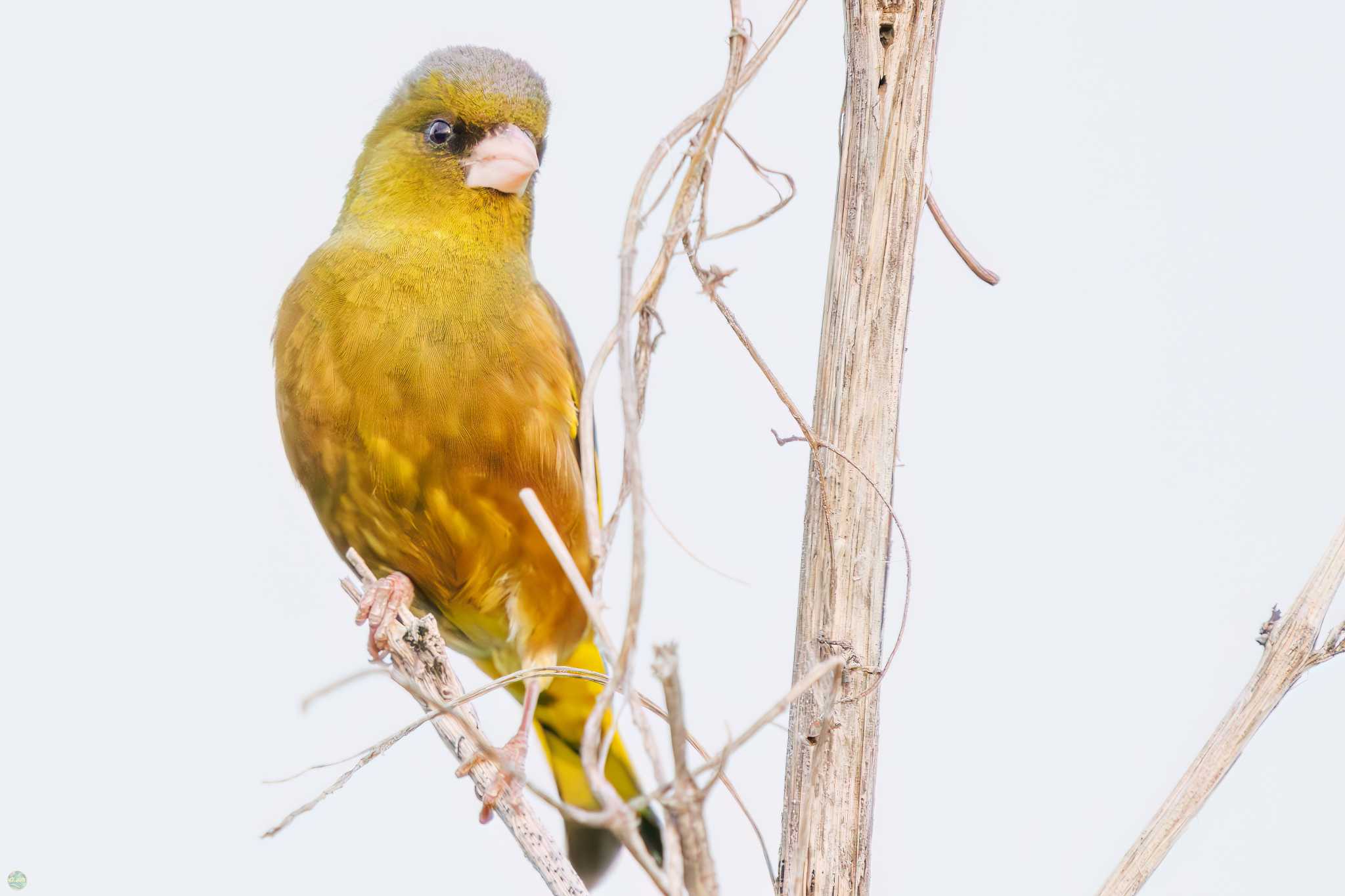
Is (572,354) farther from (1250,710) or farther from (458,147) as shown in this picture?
(1250,710)

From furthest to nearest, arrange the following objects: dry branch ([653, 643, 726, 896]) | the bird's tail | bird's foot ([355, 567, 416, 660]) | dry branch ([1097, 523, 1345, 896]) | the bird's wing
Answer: the bird's tail, the bird's wing, bird's foot ([355, 567, 416, 660]), dry branch ([1097, 523, 1345, 896]), dry branch ([653, 643, 726, 896])

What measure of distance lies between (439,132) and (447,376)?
0.25 meters

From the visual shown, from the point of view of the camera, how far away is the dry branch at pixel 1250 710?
0.99 m

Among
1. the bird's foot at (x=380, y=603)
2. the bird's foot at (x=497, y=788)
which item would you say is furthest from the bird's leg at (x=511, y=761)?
the bird's foot at (x=380, y=603)

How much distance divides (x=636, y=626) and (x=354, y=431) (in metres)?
0.56

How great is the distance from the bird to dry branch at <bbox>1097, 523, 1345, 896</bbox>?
54cm

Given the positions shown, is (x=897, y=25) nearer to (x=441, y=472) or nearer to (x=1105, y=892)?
(x=441, y=472)

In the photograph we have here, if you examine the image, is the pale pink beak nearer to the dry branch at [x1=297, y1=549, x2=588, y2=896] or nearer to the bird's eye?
the bird's eye

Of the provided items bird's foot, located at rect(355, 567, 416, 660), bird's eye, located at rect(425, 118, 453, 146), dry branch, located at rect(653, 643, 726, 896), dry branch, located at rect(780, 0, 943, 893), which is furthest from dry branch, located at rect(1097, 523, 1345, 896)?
bird's eye, located at rect(425, 118, 453, 146)

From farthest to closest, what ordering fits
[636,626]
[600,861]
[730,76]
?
[600,861], [730,76], [636,626]

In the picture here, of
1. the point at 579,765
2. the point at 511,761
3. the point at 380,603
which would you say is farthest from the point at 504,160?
the point at 579,765

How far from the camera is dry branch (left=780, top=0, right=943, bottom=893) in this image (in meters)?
1.01

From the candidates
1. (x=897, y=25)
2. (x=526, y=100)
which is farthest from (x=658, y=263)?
(x=526, y=100)

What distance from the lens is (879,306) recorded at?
1.01 metres
